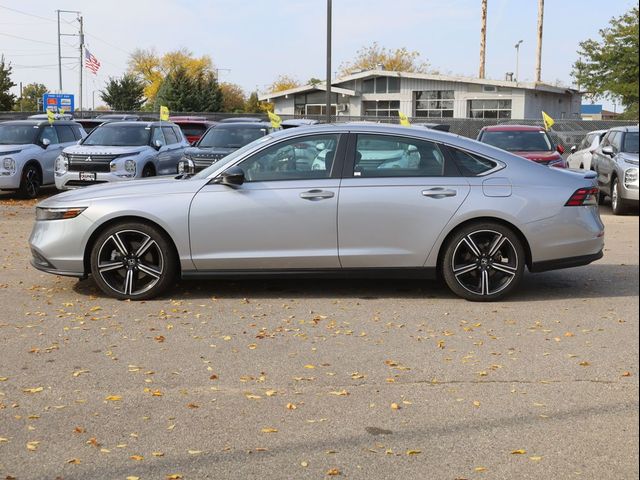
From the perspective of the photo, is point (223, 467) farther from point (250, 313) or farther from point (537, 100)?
point (537, 100)

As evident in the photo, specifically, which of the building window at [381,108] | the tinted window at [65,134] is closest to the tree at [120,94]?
the building window at [381,108]

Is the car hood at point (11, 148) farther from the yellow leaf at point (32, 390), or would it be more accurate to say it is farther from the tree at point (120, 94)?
the tree at point (120, 94)

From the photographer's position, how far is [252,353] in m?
5.78

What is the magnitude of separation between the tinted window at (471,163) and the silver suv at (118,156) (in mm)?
10147

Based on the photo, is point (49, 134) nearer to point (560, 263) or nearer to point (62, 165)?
point (62, 165)

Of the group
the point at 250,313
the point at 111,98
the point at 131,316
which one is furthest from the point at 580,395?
the point at 111,98

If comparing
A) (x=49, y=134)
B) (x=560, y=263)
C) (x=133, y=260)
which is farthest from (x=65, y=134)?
(x=560, y=263)

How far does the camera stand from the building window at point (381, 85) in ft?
162

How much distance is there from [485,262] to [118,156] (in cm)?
1096

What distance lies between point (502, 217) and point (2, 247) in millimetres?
7221

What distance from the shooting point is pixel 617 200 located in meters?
15.3

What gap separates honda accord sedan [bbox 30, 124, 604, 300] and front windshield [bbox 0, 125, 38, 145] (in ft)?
39.0

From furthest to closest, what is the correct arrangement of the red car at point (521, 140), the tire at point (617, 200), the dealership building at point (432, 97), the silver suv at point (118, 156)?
the dealership building at point (432, 97) < the red car at point (521, 140) < the silver suv at point (118, 156) < the tire at point (617, 200)

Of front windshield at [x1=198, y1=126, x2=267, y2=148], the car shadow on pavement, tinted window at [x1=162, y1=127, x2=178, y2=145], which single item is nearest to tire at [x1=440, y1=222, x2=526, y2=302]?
the car shadow on pavement
